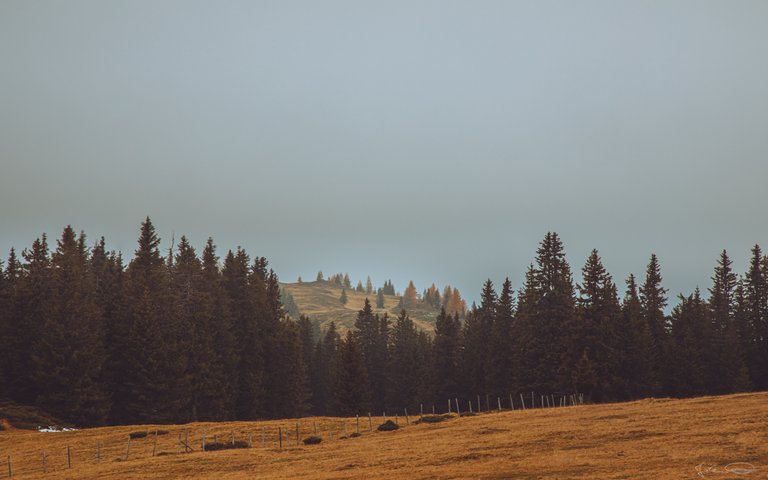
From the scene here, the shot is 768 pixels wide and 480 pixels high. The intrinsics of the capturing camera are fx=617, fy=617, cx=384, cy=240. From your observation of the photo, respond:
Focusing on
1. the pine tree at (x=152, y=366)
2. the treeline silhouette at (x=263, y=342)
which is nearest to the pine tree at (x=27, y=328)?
the treeline silhouette at (x=263, y=342)

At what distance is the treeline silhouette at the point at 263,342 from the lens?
6156cm

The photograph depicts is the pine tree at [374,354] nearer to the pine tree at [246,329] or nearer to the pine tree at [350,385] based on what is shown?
the pine tree at [350,385]

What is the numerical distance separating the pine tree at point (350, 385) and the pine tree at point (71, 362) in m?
30.0

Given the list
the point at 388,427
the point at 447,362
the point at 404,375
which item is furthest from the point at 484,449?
the point at 404,375

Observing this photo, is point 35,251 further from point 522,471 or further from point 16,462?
point 522,471

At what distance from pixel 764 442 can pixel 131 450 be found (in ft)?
125

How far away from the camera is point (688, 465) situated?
78.2 ft

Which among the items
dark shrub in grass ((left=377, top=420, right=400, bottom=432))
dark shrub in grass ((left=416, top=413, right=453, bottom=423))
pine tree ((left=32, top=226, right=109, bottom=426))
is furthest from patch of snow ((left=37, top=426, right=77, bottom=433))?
dark shrub in grass ((left=416, top=413, right=453, bottom=423))

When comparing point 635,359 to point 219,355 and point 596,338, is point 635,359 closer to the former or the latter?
point 596,338

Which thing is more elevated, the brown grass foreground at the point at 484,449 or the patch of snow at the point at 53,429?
the patch of snow at the point at 53,429

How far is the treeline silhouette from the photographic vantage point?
2424 inches

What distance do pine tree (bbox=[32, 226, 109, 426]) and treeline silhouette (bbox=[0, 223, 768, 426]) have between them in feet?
0.46

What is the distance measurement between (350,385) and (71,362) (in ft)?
114

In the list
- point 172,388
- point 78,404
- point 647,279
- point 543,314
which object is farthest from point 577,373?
point 78,404
